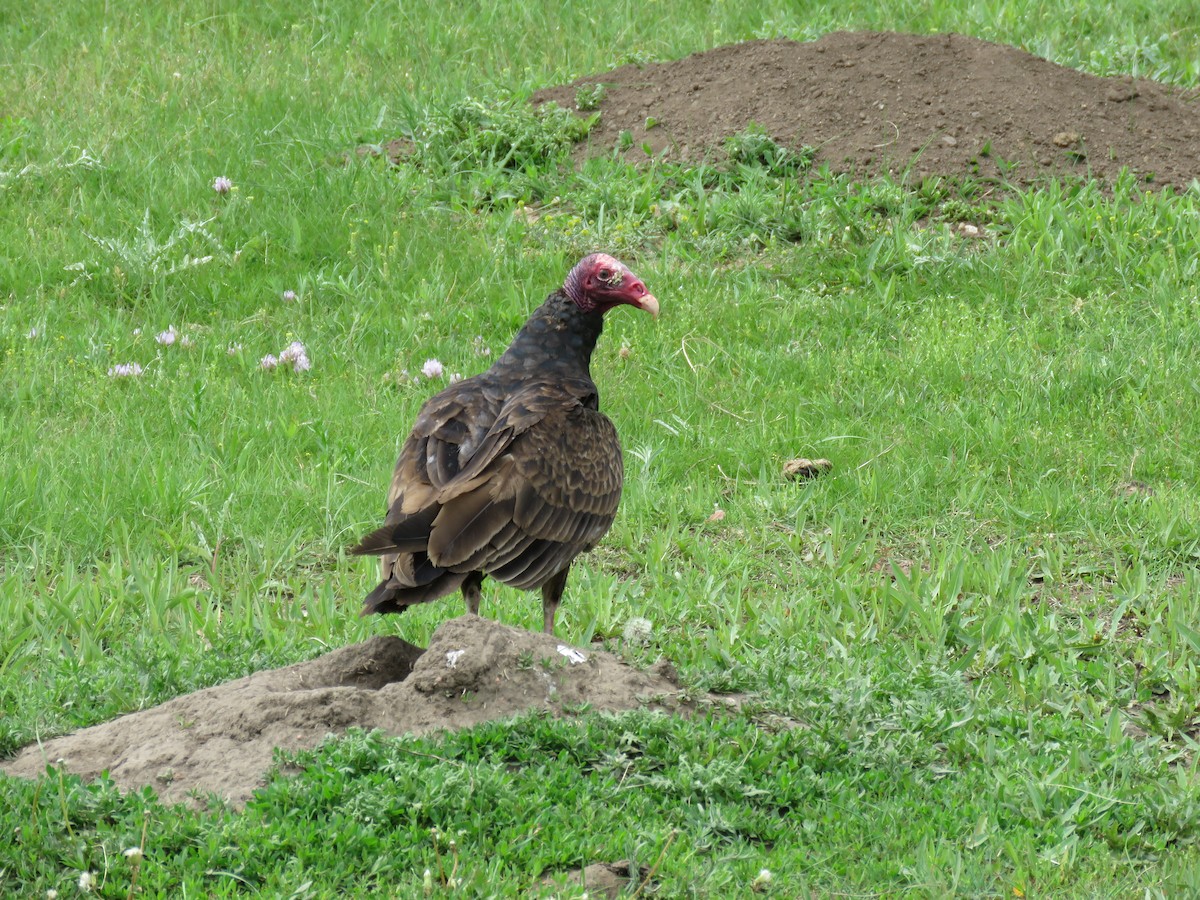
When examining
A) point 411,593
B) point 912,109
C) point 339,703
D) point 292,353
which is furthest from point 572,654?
point 912,109

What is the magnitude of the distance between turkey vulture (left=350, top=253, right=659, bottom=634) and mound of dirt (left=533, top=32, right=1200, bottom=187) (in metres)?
4.76

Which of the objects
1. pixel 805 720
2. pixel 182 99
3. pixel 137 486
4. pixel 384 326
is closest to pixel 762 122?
pixel 384 326

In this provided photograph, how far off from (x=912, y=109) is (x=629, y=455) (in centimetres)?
436

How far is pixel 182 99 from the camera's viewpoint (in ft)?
36.0

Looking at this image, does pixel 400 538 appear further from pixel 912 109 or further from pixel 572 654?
pixel 912 109

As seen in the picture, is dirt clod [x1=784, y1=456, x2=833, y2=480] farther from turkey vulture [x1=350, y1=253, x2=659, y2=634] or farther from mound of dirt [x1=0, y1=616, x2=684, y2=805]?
mound of dirt [x1=0, y1=616, x2=684, y2=805]

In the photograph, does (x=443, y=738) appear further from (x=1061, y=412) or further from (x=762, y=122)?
(x=762, y=122)

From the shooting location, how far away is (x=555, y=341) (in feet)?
19.0

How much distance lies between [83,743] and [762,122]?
7.20m

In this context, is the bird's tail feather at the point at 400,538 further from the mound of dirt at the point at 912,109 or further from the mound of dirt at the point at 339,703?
the mound of dirt at the point at 912,109

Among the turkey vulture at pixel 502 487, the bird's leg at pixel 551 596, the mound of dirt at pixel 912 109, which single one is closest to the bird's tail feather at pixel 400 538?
the turkey vulture at pixel 502 487

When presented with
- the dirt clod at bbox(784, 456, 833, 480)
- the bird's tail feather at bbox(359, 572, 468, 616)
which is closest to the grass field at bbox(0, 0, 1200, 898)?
the dirt clod at bbox(784, 456, 833, 480)

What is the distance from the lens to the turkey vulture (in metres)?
4.61

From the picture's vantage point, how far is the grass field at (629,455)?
3980 millimetres
